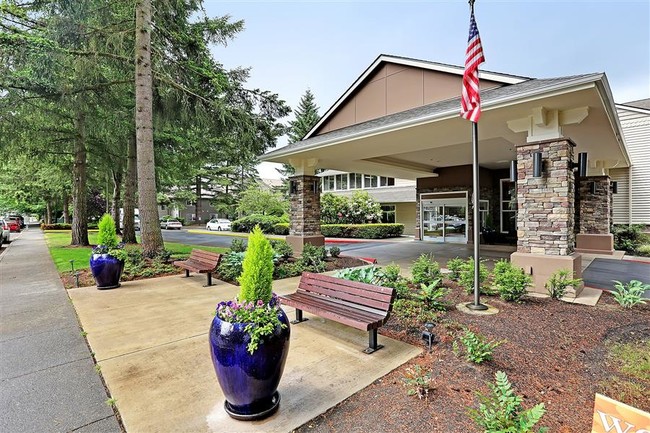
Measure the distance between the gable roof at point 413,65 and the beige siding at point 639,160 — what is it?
11.1 m

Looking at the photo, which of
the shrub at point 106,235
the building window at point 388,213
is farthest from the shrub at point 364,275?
the building window at point 388,213

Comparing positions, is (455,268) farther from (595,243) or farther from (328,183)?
(328,183)

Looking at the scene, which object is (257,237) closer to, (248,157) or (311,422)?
(311,422)

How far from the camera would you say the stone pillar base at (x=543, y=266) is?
6125 millimetres

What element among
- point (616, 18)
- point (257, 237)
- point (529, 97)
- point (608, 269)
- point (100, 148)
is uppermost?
point (616, 18)

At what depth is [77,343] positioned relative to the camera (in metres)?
4.22

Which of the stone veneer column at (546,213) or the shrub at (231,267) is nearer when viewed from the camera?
the stone veneer column at (546,213)

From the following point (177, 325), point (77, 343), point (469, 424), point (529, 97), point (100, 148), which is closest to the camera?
point (469, 424)

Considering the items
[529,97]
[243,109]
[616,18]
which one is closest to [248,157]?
[243,109]

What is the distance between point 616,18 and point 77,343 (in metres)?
19.5

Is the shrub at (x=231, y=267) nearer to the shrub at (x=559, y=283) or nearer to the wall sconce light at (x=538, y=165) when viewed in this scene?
the shrub at (x=559, y=283)

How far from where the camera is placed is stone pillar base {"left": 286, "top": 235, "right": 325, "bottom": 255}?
11516 mm

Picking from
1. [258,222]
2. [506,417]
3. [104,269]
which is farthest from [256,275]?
[258,222]

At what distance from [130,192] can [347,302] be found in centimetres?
1326
